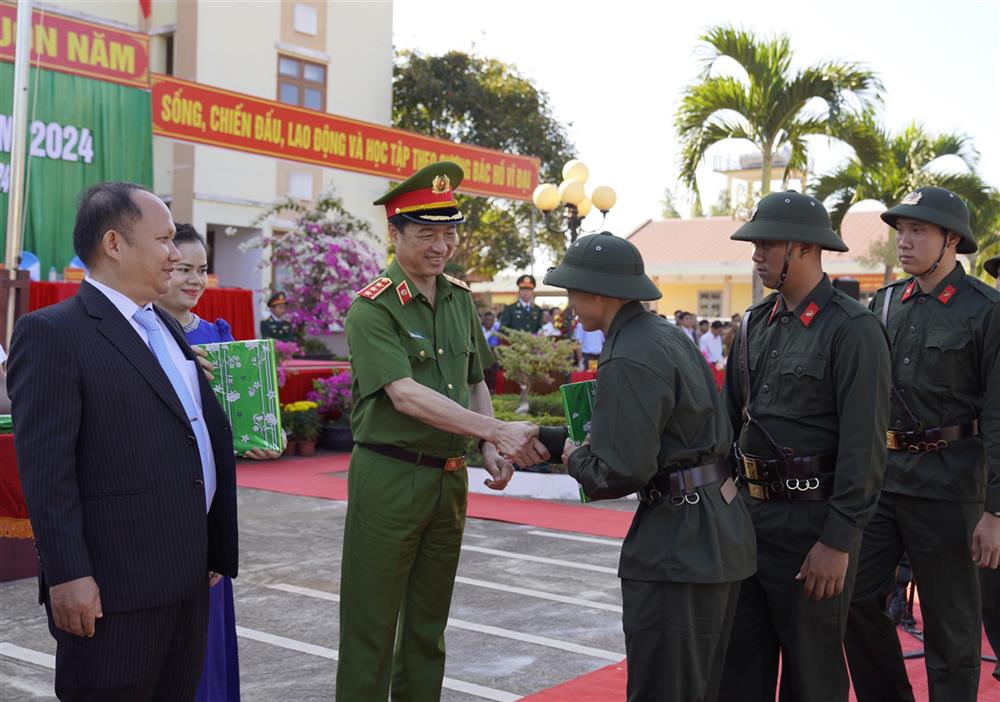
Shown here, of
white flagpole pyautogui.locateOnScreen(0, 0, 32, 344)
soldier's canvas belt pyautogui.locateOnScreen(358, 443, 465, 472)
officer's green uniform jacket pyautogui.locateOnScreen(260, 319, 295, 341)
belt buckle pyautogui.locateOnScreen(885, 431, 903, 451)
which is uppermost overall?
white flagpole pyautogui.locateOnScreen(0, 0, 32, 344)

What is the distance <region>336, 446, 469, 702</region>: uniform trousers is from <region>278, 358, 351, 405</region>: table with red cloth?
28.7 feet

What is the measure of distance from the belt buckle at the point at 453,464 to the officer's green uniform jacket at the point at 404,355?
22 mm

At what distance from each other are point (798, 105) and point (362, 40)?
12878 mm

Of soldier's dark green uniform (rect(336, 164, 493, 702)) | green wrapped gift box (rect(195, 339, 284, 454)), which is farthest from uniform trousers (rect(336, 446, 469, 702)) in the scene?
green wrapped gift box (rect(195, 339, 284, 454))

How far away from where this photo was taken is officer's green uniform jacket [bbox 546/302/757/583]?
2.80 meters

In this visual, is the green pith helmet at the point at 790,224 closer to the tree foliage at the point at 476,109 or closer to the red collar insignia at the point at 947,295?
the red collar insignia at the point at 947,295

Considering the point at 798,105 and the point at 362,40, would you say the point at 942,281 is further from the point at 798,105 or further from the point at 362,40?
the point at 362,40

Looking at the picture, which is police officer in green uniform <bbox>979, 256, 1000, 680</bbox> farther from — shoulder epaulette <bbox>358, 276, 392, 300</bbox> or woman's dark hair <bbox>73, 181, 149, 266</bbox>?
woman's dark hair <bbox>73, 181, 149, 266</bbox>

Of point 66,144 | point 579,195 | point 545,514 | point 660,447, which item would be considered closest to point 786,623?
point 660,447

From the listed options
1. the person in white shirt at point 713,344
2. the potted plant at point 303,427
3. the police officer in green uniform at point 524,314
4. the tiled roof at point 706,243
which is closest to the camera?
the potted plant at point 303,427

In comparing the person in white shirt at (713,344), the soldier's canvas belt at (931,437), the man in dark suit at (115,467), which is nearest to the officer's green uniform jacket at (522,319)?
the person in white shirt at (713,344)

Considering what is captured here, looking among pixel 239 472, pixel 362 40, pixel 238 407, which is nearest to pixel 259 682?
pixel 238 407

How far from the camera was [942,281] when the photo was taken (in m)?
4.20

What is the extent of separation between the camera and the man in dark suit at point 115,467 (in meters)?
2.39
